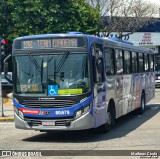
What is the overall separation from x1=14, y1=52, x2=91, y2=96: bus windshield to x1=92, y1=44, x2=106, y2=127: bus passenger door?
0.36 metres

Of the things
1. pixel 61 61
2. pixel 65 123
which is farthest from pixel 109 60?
pixel 65 123

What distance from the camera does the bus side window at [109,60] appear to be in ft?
41.8

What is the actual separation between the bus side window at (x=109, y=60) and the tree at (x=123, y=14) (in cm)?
2605

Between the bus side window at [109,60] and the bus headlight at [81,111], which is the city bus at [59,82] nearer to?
the bus headlight at [81,111]

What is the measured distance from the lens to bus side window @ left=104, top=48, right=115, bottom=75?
501 inches

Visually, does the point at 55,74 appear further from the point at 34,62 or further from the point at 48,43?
the point at 48,43

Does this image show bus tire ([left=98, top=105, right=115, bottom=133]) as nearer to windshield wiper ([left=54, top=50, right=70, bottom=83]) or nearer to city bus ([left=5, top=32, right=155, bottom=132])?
city bus ([left=5, top=32, right=155, bottom=132])

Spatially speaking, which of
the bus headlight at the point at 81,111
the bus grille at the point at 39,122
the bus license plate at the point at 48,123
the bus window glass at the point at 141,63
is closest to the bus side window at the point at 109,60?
the bus headlight at the point at 81,111

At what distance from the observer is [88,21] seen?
95.6 feet

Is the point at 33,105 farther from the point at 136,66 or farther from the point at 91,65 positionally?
the point at 136,66

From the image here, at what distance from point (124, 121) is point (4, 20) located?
15.4 m

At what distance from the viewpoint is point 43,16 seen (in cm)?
2630

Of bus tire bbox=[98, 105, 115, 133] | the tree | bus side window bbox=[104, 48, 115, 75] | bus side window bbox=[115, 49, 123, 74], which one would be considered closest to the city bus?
bus tire bbox=[98, 105, 115, 133]

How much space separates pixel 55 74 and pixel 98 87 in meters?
1.28
